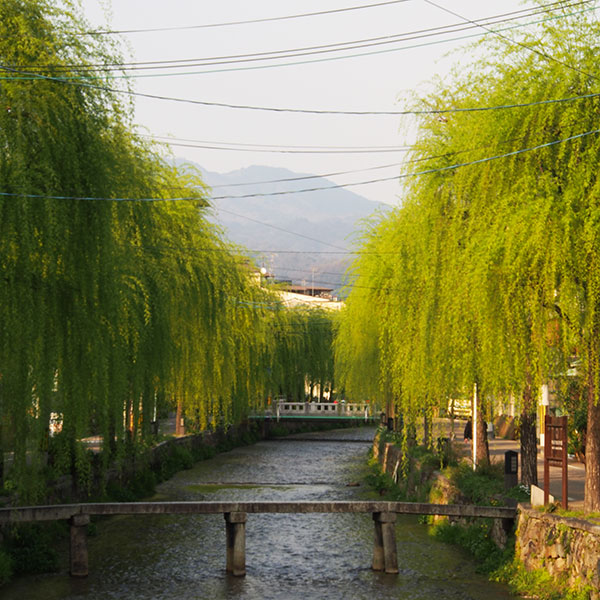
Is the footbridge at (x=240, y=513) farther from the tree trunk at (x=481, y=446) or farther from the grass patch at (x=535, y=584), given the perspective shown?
the tree trunk at (x=481, y=446)

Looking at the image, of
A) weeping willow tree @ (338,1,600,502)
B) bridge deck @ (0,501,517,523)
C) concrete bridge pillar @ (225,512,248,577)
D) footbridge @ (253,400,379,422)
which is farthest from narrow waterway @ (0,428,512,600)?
footbridge @ (253,400,379,422)

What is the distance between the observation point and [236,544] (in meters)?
17.3

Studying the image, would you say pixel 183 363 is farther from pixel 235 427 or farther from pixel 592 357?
pixel 235 427

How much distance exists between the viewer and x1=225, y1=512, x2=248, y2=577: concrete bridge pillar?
1716cm

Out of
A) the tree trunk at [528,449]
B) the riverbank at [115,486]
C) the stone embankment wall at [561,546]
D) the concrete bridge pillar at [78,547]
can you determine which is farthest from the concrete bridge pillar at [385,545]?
the riverbank at [115,486]

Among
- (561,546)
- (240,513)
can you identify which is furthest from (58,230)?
(561,546)

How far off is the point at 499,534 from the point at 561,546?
3.59m

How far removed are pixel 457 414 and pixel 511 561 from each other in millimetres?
42222

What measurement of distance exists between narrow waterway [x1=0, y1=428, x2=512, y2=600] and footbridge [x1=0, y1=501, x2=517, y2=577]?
1.14 ft

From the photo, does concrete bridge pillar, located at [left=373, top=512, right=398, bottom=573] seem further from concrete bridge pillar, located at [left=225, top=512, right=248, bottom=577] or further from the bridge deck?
concrete bridge pillar, located at [left=225, top=512, right=248, bottom=577]

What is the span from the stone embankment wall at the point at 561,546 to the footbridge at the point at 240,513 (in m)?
1.25

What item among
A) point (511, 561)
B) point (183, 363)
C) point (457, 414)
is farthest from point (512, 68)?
point (457, 414)

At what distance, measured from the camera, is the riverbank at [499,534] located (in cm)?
1344

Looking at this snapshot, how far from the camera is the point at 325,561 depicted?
1834 cm
